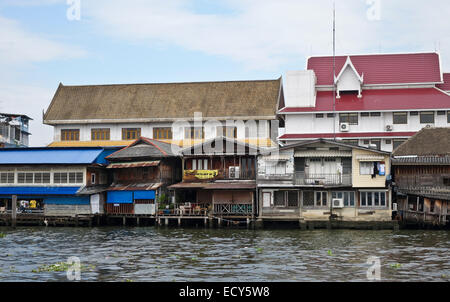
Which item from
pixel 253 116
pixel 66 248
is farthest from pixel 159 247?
pixel 253 116

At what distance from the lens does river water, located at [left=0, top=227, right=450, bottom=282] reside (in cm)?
2556

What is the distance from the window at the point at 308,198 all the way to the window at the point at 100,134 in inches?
1025

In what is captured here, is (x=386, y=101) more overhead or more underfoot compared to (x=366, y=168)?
more overhead

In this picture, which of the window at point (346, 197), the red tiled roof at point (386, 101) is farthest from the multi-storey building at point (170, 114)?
the window at point (346, 197)

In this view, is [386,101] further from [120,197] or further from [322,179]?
[120,197]

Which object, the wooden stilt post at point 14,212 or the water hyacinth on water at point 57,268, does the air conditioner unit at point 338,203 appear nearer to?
the water hyacinth on water at point 57,268

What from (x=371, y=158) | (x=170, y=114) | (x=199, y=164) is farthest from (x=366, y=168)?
(x=170, y=114)

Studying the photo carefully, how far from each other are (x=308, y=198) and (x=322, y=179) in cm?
189

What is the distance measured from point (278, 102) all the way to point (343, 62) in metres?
8.53

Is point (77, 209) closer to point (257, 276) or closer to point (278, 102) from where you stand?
point (278, 102)

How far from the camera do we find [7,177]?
52219 millimetres

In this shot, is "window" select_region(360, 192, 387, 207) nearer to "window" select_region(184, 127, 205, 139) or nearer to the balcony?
the balcony

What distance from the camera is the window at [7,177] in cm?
5215
